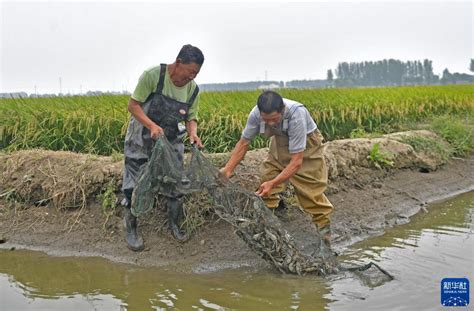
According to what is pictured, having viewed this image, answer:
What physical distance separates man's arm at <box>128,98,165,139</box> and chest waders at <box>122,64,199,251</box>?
0.17 m

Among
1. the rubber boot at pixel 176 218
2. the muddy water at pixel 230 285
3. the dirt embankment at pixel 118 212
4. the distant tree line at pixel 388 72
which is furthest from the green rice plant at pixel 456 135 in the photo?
the distant tree line at pixel 388 72

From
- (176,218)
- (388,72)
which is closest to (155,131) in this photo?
(176,218)

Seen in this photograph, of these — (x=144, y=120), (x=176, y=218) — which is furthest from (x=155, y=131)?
(x=176, y=218)

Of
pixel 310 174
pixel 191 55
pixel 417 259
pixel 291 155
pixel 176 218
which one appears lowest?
pixel 417 259

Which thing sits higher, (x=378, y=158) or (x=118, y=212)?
(x=378, y=158)

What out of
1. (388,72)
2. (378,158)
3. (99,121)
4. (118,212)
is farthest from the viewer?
(388,72)

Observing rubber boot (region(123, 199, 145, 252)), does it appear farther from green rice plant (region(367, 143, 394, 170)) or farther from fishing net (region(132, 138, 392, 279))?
green rice plant (region(367, 143, 394, 170))

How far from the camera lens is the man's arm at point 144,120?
433cm

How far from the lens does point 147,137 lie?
4.68 m

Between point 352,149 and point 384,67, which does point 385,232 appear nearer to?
point 352,149

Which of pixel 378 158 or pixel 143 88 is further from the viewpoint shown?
pixel 378 158

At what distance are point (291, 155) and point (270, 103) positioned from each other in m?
0.60

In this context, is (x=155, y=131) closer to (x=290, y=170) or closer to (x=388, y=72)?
(x=290, y=170)

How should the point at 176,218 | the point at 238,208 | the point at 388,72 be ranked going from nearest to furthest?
the point at 238,208
the point at 176,218
the point at 388,72
